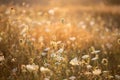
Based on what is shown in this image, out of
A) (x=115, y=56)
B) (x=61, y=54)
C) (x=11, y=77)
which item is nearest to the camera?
(x=11, y=77)

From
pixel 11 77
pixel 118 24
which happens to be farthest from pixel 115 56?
pixel 118 24

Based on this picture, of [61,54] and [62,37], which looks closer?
[61,54]

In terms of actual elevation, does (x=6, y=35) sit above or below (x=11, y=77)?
above

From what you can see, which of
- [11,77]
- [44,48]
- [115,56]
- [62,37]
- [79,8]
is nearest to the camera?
[11,77]

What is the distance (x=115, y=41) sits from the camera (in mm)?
5812

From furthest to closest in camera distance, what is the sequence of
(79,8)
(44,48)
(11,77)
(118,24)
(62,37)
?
(79,8) < (118,24) < (62,37) < (44,48) < (11,77)

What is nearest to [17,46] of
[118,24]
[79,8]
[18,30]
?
→ [18,30]

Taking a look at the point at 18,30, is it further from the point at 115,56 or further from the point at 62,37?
the point at 115,56

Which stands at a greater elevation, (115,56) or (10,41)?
(10,41)

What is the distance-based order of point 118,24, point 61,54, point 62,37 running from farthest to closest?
point 118,24, point 62,37, point 61,54

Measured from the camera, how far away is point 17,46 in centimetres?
486

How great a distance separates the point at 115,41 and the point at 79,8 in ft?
20.9

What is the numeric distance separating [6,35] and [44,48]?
2.12 ft

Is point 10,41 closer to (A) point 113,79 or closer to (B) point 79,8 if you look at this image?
(A) point 113,79
